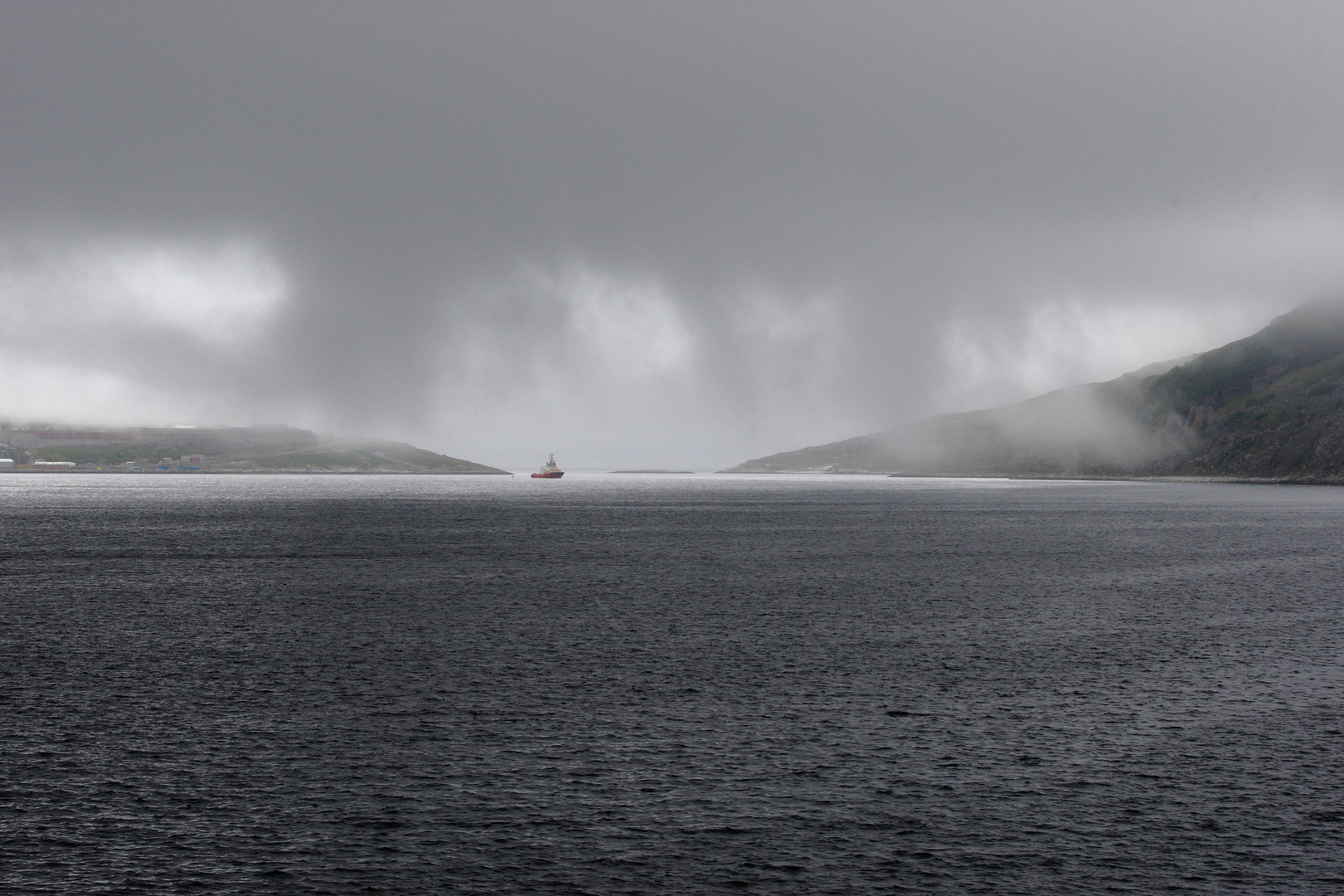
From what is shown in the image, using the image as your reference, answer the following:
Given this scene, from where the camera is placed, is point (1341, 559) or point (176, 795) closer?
point (176, 795)

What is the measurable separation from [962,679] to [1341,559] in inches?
3266

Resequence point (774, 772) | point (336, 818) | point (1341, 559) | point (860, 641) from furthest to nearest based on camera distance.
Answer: point (1341, 559), point (860, 641), point (774, 772), point (336, 818)

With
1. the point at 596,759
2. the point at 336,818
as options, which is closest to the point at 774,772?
the point at 596,759

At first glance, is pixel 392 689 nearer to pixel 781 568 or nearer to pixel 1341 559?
pixel 781 568

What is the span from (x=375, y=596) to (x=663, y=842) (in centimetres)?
5296

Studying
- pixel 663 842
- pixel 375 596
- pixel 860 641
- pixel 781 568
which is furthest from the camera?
pixel 781 568

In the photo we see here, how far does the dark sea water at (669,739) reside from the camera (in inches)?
900

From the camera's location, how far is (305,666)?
45.7 metres

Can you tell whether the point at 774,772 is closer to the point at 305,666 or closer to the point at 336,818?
the point at 336,818

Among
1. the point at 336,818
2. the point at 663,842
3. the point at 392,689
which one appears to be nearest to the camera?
the point at 663,842

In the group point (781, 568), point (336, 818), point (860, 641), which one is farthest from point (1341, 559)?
point (336, 818)

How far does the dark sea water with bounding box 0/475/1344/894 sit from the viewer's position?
75.0 feet

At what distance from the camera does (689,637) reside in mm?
53469

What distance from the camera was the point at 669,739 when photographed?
3297 centimetres
